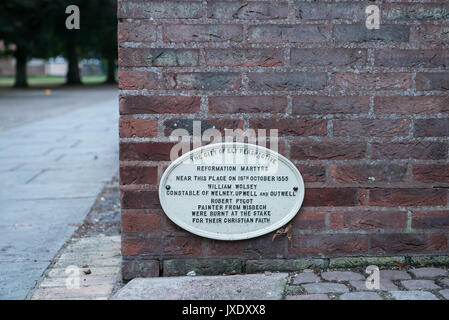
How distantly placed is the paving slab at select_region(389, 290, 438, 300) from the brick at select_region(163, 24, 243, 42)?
51.0 inches

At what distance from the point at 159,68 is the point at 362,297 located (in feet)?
4.32

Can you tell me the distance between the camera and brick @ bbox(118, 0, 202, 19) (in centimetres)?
252

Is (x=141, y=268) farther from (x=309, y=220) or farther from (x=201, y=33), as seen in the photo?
(x=201, y=33)

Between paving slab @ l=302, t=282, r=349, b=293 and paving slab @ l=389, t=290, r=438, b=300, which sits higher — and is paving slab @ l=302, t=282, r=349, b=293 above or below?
below

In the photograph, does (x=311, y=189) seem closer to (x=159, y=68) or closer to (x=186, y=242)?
(x=186, y=242)

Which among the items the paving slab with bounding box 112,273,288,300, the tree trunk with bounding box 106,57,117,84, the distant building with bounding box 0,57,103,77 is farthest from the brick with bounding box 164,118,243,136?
the distant building with bounding box 0,57,103,77

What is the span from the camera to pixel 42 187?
535 centimetres


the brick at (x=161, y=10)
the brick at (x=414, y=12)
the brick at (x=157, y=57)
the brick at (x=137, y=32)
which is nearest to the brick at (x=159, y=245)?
the brick at (x=157, y=57)

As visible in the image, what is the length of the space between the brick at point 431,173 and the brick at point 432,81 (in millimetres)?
361

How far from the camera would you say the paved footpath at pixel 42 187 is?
10.6 feet

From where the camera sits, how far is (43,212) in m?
4.41

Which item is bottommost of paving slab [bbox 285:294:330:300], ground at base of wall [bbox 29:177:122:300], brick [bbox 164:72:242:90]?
ground at base of wall [bbox 29:177:122:300]

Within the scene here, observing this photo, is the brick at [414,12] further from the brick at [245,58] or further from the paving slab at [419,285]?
the paving slab at [419,285]

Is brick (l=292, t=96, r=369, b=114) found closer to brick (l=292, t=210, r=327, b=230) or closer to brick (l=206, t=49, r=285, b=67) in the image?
brick (l=206, t=49, r=285, b=67)
